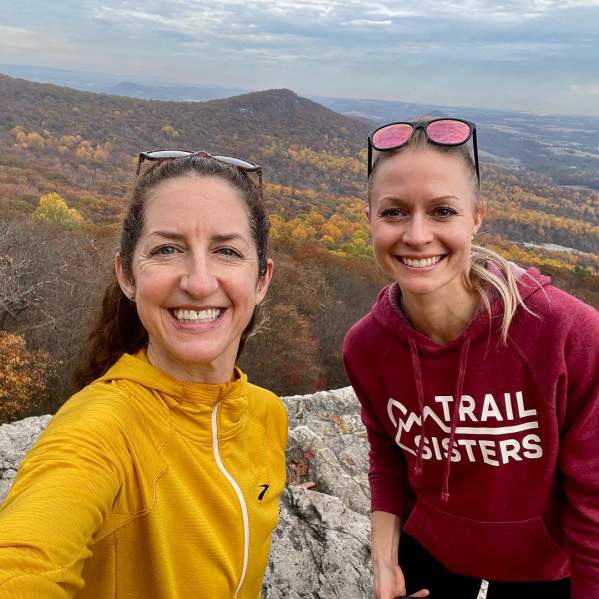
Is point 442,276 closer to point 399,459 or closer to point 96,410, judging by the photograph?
point 399,459

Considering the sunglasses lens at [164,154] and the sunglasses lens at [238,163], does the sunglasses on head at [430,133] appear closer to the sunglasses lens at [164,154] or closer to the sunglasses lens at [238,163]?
the sunglasses lens at [238,163]

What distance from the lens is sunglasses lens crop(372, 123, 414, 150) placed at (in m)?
1.82

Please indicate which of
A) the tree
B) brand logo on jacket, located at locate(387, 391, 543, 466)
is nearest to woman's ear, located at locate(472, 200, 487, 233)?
brand logo on jacket, located at locate(387, 391, 543, 466)

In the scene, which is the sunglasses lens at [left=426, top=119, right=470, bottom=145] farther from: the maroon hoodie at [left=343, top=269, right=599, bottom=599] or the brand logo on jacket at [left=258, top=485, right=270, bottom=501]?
the brand logo on jacket at [left=258, top=485, right=270, bottom=501]

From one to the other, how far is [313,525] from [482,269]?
217cm

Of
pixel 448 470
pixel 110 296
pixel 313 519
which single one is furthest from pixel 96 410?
pixel 313 519

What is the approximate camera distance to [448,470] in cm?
193

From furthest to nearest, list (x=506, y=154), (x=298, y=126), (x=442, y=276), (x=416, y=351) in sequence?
(x=298, y=126) → (x=506, y=154) → (x=416, y=351) → (x=442, y=276)

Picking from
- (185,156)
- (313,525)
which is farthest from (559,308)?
(313,525)

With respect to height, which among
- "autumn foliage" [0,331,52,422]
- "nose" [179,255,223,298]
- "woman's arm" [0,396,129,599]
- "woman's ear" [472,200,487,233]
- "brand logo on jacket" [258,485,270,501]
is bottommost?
"autumn foliage" [0,331,52,422]

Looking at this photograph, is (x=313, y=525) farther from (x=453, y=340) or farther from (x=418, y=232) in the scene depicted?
(x=418, y=232)

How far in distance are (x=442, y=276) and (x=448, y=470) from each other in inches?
30.2

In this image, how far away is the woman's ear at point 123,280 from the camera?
173cm

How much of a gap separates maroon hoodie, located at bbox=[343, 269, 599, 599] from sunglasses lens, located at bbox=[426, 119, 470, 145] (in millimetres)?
559
